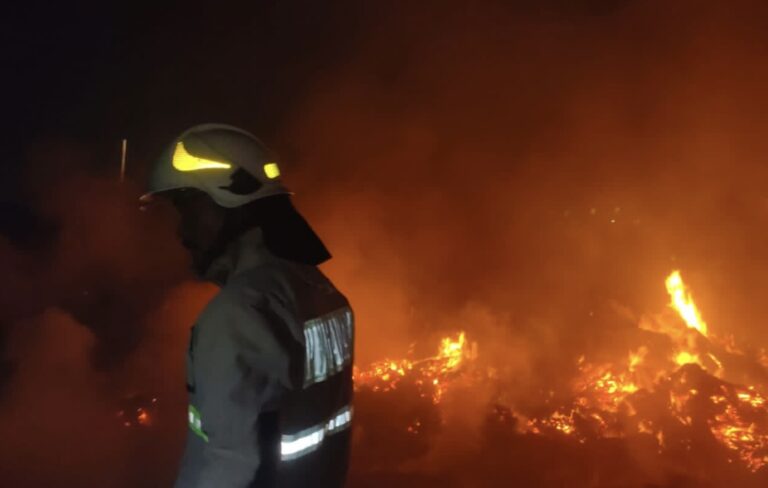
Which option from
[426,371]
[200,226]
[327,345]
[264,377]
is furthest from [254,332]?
[426,371]

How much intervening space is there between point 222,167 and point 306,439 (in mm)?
771

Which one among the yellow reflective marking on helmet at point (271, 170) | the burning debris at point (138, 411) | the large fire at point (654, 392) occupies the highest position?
the yellow reflective marking on helmet at point (271, 170)

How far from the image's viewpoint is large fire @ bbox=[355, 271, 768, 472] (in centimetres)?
683

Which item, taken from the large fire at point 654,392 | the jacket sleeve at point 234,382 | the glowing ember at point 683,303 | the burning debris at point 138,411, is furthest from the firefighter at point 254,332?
the glowing ember at point 683,303

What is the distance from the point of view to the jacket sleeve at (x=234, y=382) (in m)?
1.53

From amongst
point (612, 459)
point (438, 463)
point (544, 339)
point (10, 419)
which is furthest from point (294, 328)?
point (544, 339)

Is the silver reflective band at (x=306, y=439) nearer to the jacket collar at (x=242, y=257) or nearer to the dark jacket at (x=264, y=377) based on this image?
the dark jacket at (x=264, y=377)

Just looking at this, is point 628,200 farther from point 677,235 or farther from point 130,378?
point 130,378

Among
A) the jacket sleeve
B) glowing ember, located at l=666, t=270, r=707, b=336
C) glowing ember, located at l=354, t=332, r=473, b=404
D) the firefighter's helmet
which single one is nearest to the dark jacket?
the jacket sleeve

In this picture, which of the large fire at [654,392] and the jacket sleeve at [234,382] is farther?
the large fire at [654,392]

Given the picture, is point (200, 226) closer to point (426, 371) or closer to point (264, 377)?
point (264, 377)

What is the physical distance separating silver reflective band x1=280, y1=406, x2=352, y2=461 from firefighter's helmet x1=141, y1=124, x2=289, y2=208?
2.08 ft

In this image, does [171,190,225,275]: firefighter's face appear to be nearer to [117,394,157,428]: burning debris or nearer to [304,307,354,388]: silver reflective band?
[304,307,354,388]: silver reflective band

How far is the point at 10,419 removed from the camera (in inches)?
257
